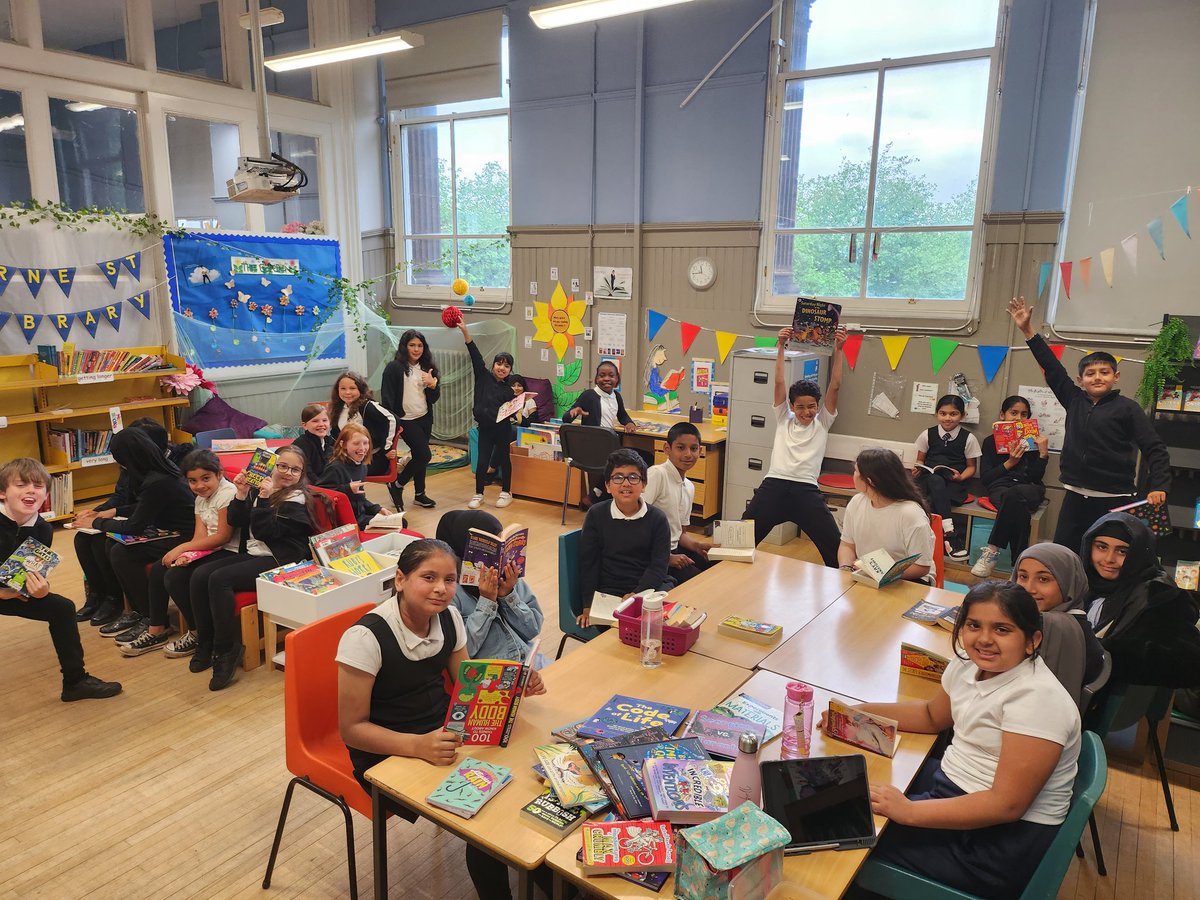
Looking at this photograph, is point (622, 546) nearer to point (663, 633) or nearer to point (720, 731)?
point (663, 633)

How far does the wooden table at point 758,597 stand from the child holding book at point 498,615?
23.0 inches

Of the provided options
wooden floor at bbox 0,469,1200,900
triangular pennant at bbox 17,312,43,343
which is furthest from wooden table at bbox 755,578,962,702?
triangular pennant at bbox 17,312,43,343

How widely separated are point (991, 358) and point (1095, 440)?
1.52m

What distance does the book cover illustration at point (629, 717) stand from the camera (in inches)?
80.3

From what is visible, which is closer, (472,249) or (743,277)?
(743,277)

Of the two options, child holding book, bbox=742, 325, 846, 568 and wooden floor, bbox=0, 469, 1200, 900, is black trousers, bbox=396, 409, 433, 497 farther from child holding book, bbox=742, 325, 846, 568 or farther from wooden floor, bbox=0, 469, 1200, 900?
child holding book, bbox=742, 325, 846, 568

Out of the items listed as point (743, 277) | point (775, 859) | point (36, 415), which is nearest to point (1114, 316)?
point (743, 277)

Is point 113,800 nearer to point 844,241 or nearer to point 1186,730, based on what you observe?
point 1186,730

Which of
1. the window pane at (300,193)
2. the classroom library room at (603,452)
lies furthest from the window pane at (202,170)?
the window pane at (300,193)

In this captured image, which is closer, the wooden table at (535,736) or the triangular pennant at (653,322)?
the wooden table at (535,736)

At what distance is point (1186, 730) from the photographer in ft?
10.6

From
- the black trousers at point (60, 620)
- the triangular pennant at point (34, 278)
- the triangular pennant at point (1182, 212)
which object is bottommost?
the black trousers at point (60, 620)

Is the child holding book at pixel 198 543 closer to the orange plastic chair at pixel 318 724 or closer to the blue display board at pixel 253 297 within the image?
the orange plastic chair at pixel 318 724

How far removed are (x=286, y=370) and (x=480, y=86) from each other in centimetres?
352
